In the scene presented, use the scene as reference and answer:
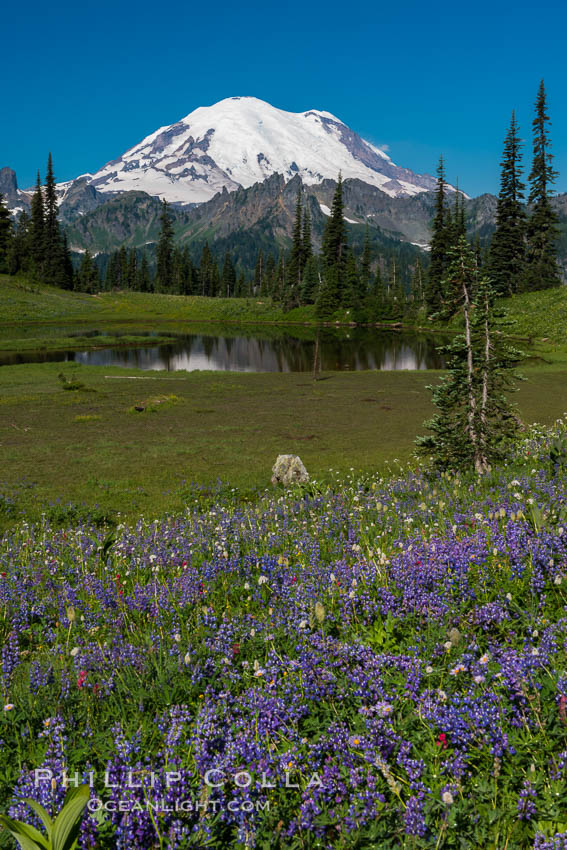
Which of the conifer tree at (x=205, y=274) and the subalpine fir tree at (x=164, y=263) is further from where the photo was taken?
the conifer tree at (x=205, y=274)

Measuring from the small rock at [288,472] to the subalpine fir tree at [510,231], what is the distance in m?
82.4

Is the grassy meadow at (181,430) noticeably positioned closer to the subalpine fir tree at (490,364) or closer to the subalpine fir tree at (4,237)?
the subalpine fir tree at (490,364)

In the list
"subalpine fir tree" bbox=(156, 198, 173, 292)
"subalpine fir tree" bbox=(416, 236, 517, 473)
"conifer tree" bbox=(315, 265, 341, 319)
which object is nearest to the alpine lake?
"conifer tree" bbox=(315, 265, 341, 319)

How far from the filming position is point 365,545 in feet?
22.5

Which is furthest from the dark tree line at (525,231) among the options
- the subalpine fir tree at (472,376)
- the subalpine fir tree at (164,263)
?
the subalpine fir tree at (164,263)

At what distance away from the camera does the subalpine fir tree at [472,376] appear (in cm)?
1216

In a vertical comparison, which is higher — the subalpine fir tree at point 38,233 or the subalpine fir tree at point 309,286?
the subalpine fir tree at point 38,233

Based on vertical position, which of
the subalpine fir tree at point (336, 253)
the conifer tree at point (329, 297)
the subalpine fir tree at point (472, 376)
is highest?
the subalpine fir tree at point (336, 253)

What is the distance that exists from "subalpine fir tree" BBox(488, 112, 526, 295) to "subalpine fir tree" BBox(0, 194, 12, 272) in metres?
89.3

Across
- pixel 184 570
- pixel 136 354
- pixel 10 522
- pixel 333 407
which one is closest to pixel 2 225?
pixel 136 354

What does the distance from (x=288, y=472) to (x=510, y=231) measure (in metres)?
88.6

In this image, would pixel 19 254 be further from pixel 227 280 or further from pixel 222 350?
pixel 222 350

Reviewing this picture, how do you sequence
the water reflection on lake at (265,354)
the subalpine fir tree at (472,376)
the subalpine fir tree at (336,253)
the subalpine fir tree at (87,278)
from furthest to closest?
the subalpine fir tree at (87,278) < the subalpine fir tree at (336,253) < the water reflection on lake at (265,354) < the subalpine fir tree at (472,376)

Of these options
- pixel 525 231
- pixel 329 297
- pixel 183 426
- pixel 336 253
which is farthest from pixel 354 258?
pixel 183 426
